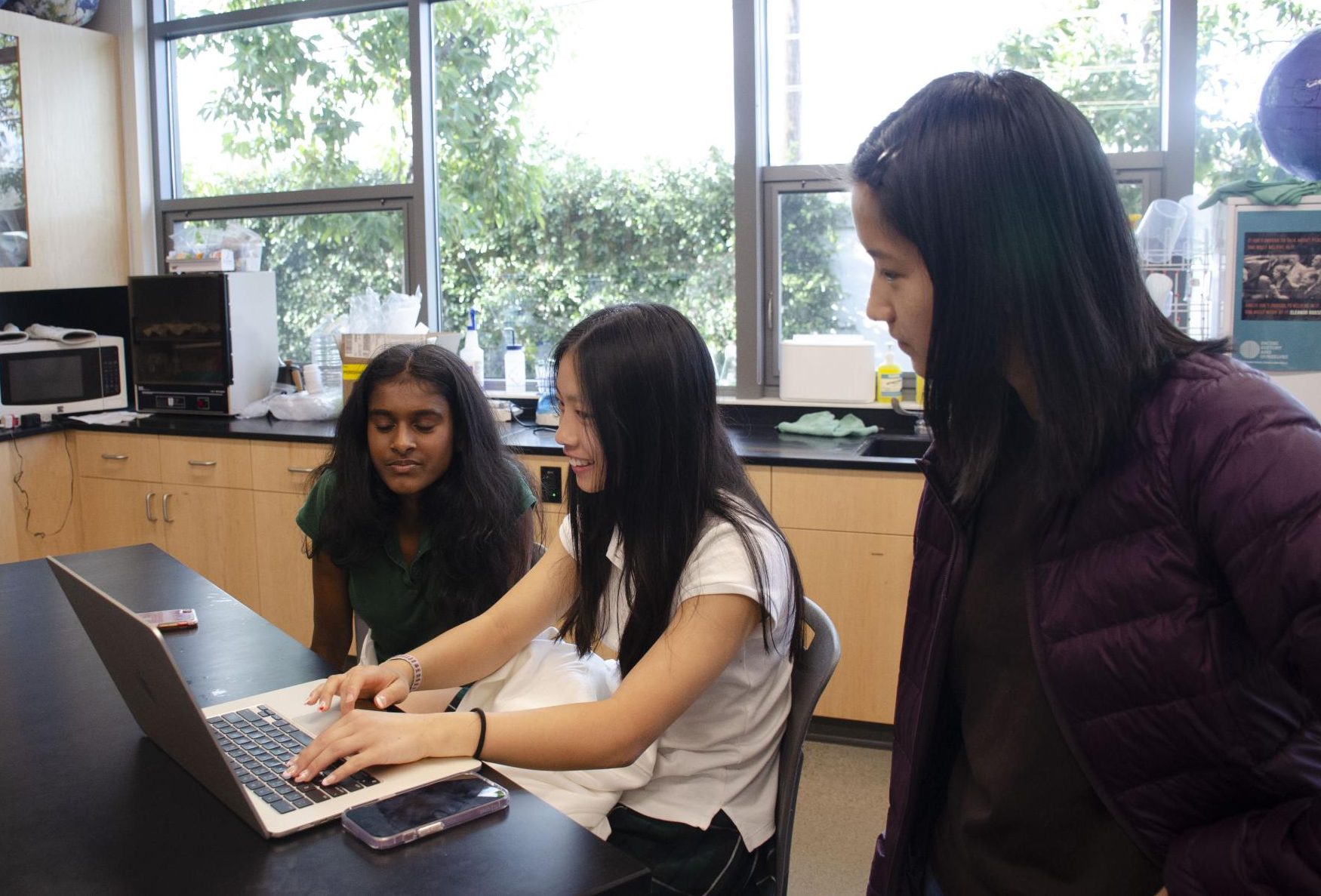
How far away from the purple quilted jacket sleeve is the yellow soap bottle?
2.59m

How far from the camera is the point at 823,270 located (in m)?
3.69

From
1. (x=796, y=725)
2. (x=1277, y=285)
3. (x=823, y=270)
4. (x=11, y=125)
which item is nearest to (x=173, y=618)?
(x=796, y=725)

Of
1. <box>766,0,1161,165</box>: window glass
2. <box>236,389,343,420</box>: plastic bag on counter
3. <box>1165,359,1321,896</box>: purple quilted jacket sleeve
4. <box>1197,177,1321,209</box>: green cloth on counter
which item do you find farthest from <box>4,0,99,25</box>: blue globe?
<box>1165,359,1321,896</box>: purple quilted jacket sleeve

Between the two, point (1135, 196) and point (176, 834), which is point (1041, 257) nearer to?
point (176, 834)

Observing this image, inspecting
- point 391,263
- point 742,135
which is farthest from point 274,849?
point 391,263

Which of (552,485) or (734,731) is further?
(552,485)

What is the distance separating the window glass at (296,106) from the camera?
4.25 m

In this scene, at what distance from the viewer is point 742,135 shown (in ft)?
12.1

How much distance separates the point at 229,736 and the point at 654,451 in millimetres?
601

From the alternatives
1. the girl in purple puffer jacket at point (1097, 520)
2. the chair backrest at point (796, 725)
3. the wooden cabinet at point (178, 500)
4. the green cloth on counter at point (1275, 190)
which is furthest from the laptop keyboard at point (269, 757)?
the wooden cabinet at point (178, 500)

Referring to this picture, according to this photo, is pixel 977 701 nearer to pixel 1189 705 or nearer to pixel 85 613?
pixel 1189 705

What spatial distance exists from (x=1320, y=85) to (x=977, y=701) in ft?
7.19

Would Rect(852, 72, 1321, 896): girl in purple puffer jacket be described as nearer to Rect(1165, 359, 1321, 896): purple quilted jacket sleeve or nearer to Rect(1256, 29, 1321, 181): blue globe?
Rect(1165, 359, 1321, 896): purple quilted jacket sleeve

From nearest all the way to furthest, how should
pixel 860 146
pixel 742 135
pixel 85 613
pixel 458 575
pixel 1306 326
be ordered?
pixel 860 146 → pixel 85 613 → pixel 458 575 → pixel 1306 326 → pixel 742 135
